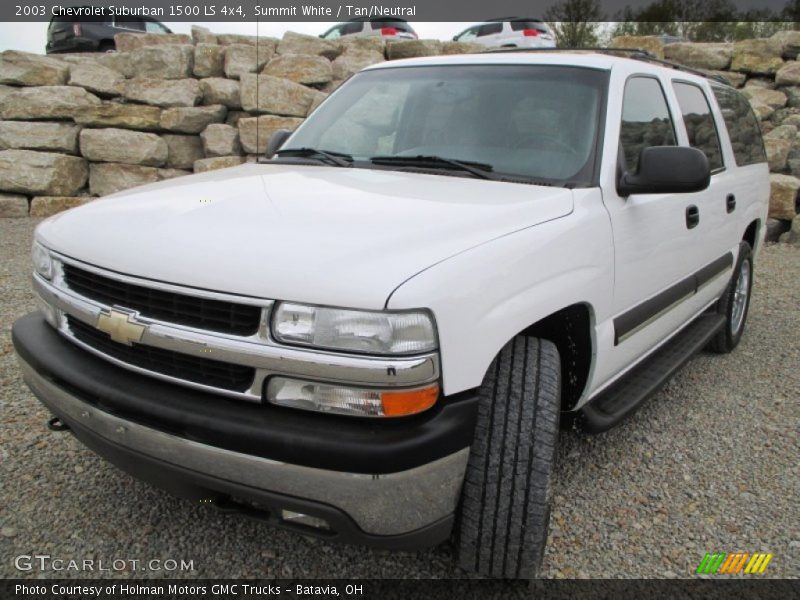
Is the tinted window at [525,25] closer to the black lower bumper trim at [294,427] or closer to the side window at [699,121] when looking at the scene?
the side window at [699,121]

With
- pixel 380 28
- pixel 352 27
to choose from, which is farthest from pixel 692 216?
pixel 352 27

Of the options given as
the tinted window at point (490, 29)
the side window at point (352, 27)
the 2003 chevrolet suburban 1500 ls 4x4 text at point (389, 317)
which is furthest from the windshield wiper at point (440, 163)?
the tinted window at point (490, 29)

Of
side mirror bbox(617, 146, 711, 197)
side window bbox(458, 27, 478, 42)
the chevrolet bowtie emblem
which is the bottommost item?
the chevrolet bowtie emblem

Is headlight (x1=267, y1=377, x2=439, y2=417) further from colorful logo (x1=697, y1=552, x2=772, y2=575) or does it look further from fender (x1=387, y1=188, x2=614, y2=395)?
colorful logo (x1=697, y1=552, x2=772, y2=575)

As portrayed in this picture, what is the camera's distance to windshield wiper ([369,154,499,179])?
2660 mm

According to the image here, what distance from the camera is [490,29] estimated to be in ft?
55.5

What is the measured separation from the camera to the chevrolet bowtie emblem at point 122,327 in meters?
1.92

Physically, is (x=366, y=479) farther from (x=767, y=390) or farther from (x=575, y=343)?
(x=767, y=390)

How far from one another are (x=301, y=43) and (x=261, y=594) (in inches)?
380

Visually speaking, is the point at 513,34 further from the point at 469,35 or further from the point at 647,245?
the point at 647,245

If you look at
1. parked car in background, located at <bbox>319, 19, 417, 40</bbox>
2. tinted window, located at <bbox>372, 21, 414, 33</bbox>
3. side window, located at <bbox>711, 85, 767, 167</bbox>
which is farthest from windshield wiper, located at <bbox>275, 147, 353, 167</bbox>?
tinted window, located at <bbox>372, 21, 414, 33</bbox>

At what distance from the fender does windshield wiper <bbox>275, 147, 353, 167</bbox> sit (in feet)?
3.36

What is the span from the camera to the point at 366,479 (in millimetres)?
1719

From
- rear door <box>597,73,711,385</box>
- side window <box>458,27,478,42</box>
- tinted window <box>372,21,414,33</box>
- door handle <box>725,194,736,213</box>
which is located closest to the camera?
rear door <box>597,73,711,385</box>
